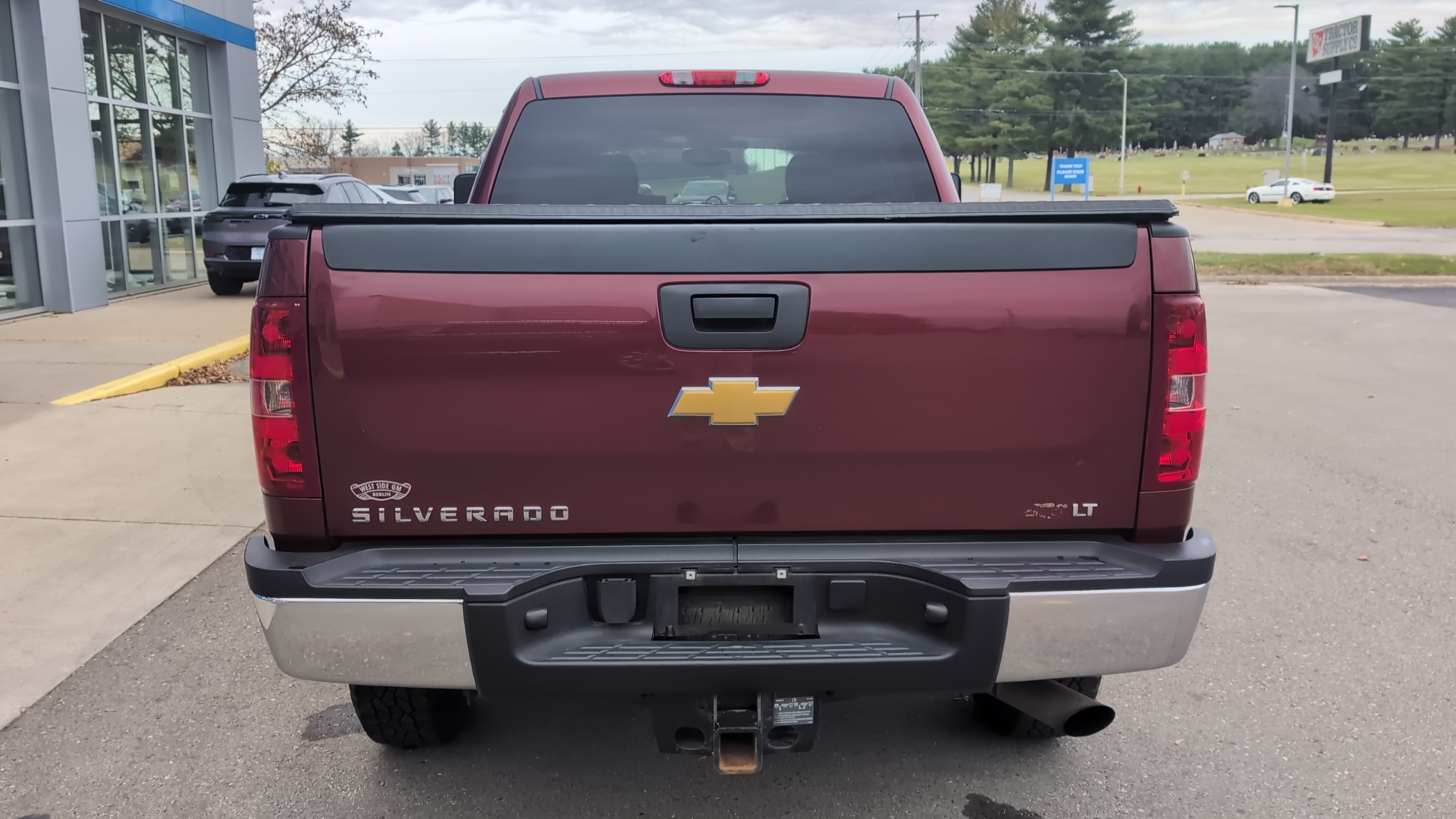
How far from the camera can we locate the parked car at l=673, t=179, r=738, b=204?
4.07 meters

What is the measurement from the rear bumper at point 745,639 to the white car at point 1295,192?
201ft

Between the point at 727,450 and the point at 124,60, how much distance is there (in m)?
16.2

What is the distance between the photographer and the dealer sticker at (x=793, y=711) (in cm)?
249

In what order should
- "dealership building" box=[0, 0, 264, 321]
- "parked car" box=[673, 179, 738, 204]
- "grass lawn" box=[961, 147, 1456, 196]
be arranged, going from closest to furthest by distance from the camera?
"parked car" box=[673, 179, 738, 204]
"dealership building" box=[0, 0, 264, 321]
"grass lawn" box=[961, 147, 1456, 196]

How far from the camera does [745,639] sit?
2.50m

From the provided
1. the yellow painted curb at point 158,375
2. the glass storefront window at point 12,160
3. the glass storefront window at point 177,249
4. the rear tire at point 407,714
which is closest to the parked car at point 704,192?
the rear tire at point 407,714

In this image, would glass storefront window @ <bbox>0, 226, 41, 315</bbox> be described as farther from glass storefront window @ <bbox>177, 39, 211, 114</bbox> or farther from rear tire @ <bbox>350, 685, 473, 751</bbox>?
rear tire @ <bbox>350, 685, 473, 751</bbox>

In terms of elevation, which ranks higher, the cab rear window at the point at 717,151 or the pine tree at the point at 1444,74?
the pine tree at the point at 1444,74

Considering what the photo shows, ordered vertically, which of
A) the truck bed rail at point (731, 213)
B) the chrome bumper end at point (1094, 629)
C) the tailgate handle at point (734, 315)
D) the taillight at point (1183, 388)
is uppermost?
the truck bed rail at point (731, 213)

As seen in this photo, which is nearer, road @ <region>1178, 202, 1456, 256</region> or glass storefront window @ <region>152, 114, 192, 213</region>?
glass storefront window @ <region>152, 114, 192, 213</region>

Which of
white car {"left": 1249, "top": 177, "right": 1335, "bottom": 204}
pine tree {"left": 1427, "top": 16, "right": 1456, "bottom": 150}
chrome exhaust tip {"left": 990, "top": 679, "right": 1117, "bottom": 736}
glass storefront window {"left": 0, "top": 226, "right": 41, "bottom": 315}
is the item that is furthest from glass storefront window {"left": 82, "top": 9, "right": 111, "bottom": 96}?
pine tree {"left": 1427, "top": 16, "right": 1456, "bottom": 150}

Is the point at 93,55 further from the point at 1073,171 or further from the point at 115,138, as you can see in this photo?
the point at 1073,171

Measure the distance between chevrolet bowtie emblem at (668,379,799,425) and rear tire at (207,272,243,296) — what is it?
14.3m

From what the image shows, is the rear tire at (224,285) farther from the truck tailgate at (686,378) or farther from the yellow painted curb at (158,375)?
the truck tailgate at (686,378)
